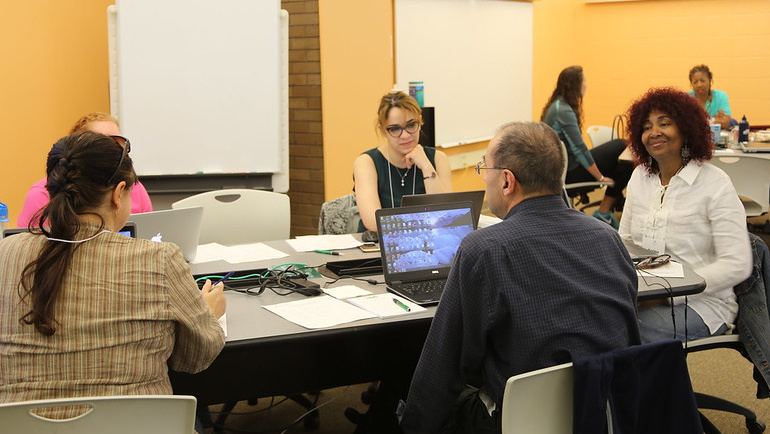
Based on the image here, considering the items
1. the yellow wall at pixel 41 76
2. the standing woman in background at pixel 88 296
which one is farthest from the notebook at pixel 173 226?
the yellow wall at pixel 41 76

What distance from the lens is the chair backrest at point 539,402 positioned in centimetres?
176

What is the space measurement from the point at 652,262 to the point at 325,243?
4.30 feet

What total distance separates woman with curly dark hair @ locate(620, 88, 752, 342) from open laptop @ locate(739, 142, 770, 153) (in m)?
2.86

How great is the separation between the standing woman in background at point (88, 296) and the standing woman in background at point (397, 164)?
1.82m

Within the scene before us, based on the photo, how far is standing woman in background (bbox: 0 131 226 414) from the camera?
1.70 metres

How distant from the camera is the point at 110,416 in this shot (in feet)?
5.13

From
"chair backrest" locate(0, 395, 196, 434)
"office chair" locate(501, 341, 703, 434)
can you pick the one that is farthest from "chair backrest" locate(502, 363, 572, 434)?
"chair backrest" locate(0, 395, 196, 434)

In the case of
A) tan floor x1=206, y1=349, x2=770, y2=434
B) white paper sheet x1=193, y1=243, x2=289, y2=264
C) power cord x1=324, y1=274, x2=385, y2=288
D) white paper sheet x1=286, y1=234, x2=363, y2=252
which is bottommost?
tan floor x1=206, y1=349, x2=770, y2=434

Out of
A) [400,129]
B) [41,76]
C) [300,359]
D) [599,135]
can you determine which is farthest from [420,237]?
[599,135]

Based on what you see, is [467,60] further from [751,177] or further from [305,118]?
[751,177]

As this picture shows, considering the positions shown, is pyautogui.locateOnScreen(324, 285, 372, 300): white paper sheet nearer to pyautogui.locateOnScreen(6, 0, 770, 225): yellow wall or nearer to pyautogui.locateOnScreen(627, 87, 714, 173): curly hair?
pyautogui.locateOnScreen(627, 87, 714, 173): curly hair

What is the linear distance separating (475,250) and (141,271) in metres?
0.77

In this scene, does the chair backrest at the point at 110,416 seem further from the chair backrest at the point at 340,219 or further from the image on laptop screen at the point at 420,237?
the chair backrest at the point at 340,219

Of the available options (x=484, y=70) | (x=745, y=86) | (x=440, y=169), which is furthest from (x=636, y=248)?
(x=745, y=86)
